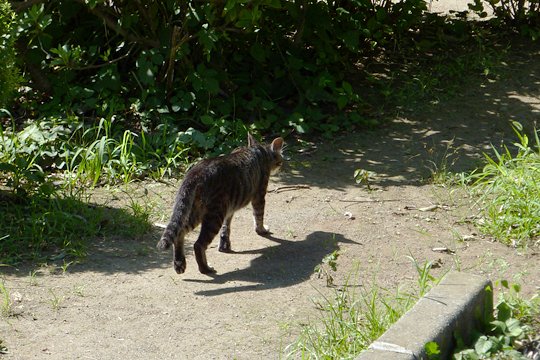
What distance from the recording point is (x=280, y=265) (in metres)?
7.04

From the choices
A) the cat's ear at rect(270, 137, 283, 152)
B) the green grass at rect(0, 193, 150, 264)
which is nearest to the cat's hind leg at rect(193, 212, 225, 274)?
the green grass at rect(0, 193, 150, 264)

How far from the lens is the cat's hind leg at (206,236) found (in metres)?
6.85

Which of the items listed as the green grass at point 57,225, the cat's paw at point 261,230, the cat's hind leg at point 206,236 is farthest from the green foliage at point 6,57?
the cat's paw at point 261,230

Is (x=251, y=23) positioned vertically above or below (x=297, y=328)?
above

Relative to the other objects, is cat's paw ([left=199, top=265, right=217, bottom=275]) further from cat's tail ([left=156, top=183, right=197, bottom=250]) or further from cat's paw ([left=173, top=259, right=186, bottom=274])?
cat's tail ([left=156, top=183, right=197, bottom=250])

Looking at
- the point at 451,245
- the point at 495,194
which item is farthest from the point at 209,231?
the point at 495,194

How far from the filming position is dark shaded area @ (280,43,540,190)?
8906mm

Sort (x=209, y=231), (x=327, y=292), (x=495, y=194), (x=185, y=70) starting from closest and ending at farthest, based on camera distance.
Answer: (x=327, y=292) < (x=209, y=231) < (x=495, y=194) < (x=185, y=70)

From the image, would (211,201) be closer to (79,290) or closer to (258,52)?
(79,290)

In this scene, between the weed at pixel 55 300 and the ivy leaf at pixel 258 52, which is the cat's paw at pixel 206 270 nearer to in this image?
the weed at pixel 55 300

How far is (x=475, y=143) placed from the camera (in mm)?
9422

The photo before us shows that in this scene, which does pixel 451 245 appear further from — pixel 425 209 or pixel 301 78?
pixel 301 78

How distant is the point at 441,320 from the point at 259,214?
2.85 meters

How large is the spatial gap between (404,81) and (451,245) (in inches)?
166
